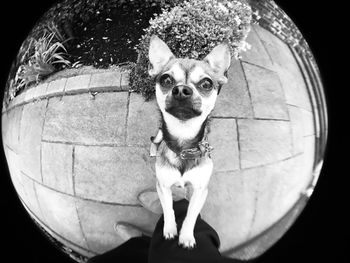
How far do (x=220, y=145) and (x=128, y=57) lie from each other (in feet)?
2.66

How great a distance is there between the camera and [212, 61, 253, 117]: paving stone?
3.29 m

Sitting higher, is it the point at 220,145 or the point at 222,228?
the point at 220,145

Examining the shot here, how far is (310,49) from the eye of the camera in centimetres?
442

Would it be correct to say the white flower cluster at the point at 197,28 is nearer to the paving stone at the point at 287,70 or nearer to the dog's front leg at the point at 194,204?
the paving stone at the point at 287,70

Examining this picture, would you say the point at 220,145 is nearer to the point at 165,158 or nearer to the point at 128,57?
the point at 165,158

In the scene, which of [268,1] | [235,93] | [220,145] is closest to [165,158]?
[220,145]

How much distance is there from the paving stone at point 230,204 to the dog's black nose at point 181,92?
66cm

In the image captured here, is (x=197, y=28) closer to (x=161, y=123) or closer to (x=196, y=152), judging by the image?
(x=161, y=123)

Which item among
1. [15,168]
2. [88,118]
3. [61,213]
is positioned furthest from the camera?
[15,168]

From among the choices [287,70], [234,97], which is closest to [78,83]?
[234,97]

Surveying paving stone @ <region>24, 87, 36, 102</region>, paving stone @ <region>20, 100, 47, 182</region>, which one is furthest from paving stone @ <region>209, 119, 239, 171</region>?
paving stone @ <region>24, 87, 36, 102</region>

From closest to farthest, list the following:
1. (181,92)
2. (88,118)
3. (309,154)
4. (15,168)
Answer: (181,92) < (88,118) < (309,154) < (15,168)

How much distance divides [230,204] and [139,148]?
740 mm

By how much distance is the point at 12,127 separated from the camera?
409 cm
